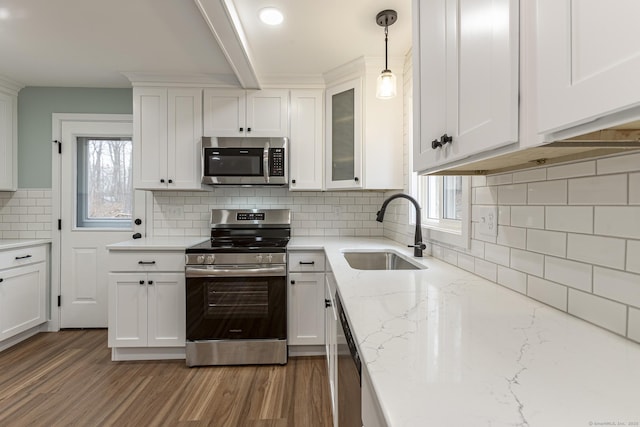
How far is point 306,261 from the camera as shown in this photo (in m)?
2.28

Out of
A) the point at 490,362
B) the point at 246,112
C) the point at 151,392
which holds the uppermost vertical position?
the point at 246,112

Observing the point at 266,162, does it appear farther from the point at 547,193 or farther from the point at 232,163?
the point at 547,193

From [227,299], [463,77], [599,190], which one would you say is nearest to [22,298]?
[227,299]

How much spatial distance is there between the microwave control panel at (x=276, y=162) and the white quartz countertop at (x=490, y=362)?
1.67 metres

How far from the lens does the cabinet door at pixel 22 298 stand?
2.42 meters

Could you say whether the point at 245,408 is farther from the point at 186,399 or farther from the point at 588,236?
the point at 588,236

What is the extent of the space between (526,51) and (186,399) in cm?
230

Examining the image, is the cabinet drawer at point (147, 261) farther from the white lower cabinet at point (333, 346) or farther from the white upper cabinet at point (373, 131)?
the white upper cabinet at point (373, 131)

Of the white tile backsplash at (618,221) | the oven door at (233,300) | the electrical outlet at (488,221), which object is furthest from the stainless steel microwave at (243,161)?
the white tile backsplash at (618,221)

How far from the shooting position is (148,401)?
183 cm

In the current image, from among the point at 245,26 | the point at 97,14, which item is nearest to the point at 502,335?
the point at 245,26

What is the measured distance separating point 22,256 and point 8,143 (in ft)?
3.57

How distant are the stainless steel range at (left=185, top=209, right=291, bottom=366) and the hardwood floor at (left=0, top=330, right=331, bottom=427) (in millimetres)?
121

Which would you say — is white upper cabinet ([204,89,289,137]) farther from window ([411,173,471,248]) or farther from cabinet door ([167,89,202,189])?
window ([411,173,471,248])
